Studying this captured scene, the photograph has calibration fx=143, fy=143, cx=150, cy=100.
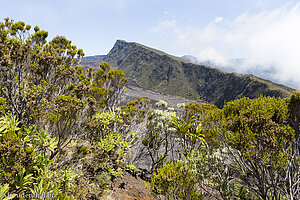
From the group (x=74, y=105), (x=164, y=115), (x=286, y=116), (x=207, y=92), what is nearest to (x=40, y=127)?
(x=74, y=105)

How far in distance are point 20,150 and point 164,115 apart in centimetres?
808

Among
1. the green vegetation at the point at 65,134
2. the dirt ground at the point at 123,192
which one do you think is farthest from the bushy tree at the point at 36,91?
the dirt ground at the point at 123,192

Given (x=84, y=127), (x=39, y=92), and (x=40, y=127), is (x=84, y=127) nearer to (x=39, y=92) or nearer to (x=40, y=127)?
(x=40, y=127)

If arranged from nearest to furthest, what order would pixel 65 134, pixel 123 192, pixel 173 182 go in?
pixel 173 182, pixel 65 134, pixel 123 192

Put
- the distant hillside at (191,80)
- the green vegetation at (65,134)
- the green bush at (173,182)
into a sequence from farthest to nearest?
the distant hillside at (191,80)
the green bush at (173,182)
the green vegetation at (65,134)

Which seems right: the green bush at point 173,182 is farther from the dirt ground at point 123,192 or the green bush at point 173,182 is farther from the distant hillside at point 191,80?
the distant hillside at point 191,80

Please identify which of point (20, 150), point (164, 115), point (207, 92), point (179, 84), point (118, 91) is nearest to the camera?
point (20, 150)

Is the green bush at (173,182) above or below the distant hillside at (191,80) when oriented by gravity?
below

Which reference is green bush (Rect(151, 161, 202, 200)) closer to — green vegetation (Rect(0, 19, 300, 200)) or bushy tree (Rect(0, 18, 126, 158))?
green vegetation (Rect(0, 19, 300, 200))

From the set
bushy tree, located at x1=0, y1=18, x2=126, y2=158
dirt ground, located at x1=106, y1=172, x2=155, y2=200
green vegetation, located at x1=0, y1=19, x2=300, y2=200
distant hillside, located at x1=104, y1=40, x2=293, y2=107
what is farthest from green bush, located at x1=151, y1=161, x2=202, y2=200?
distant hillside, located at x1=104, y1=40, x2=293, y2=107

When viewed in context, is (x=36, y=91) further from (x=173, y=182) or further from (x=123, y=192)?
(x=123, y=192)

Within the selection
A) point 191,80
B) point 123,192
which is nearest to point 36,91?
point 123,192

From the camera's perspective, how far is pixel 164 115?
33.2ft

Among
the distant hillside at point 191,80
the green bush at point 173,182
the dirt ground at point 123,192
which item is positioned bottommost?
the dirt ground at point 123,192
